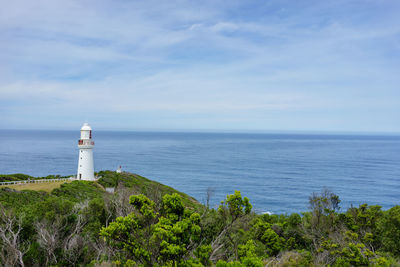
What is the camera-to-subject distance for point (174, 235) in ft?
31.1

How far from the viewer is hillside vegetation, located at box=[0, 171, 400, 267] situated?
9.84m

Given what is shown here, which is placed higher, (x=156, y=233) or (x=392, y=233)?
(x=156, y=233)

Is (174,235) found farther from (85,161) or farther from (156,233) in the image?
(85,161)

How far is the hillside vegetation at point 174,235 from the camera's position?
9.84 metres

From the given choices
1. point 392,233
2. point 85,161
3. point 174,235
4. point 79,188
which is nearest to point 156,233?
point 174,235

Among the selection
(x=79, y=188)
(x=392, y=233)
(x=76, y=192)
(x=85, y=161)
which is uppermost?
(x=85, y=161)

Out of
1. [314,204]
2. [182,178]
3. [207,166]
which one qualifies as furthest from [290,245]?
[207,166]

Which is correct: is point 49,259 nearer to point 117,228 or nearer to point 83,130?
point 117,228

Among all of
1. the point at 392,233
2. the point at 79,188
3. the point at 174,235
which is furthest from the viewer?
the point at 79,188

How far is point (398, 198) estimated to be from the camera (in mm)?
54781

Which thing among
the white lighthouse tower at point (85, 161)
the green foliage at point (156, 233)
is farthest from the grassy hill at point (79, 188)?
the green foliage at point (156, 233)

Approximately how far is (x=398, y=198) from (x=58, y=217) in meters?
60.1

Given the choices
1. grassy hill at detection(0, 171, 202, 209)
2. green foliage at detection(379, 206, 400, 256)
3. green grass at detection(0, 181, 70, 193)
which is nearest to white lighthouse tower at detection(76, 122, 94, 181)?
grassy hill at detection(0, 171, 202, 209)

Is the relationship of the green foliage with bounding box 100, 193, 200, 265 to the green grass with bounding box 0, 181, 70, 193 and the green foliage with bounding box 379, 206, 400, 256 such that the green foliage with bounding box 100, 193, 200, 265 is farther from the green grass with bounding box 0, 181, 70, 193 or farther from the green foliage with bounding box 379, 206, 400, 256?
the green grass with bounding box 0, 181, 70, 193
